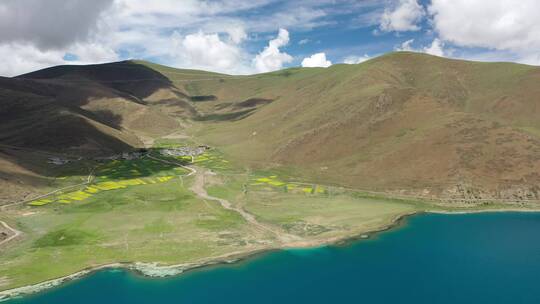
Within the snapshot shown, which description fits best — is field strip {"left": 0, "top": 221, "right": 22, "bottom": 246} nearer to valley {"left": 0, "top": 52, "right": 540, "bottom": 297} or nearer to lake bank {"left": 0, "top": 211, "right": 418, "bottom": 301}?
valley {"left": 0, "top": 52, "right": 540, "bottom": 297}

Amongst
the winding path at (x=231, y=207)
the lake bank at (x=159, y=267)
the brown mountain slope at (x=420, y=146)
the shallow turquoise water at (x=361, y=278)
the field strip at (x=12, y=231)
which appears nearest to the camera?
the shallow turquoise water at (x=361, y=278)

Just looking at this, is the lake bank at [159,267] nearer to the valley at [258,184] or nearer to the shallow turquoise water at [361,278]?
the valley at [258,184]

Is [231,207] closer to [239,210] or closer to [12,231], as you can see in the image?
[239,210]

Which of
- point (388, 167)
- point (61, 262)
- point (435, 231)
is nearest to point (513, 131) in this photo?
point (388, 167)

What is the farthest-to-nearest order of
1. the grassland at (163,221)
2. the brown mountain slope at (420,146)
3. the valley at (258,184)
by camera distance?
the brown mountain slope at (420,146)
the valley at (258,184)
the grassland at (163,221)

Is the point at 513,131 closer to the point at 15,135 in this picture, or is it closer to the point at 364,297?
the point at 364,297

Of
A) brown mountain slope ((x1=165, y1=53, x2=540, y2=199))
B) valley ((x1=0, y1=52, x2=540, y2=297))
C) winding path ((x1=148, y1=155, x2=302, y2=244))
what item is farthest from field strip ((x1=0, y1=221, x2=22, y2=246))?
brown mountain slope ((x1=165, y1=53, x2=540, y2=199))

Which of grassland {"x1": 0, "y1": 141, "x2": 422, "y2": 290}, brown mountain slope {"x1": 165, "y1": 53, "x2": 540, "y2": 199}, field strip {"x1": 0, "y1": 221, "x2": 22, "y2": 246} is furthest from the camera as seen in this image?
brown mountain slope {"x1": 165, "y1": 53, "x2": 540, "y2": 199}

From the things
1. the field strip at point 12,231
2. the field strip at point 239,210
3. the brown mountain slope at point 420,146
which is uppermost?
the brown mountain slope at point 420,146

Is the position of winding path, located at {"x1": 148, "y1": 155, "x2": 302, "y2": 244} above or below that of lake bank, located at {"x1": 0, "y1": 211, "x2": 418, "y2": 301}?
above

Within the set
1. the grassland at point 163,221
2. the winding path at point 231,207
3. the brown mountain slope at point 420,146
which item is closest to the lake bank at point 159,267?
the grassland at point 163,221

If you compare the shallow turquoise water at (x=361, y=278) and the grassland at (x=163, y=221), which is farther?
the grassland at (x=163, y=221)
